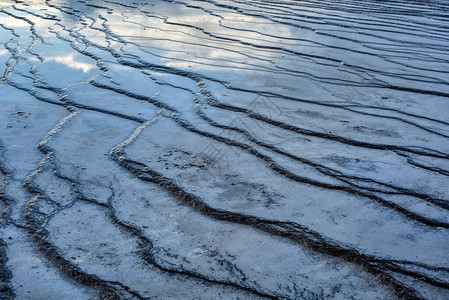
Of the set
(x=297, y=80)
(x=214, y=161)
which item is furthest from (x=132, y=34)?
(x=214, y=161)

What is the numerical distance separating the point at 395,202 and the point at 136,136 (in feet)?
3.94

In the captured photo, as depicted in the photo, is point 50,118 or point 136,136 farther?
point 50,118

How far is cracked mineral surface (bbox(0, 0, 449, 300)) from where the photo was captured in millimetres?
1489

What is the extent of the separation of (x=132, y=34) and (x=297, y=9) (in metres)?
2.67

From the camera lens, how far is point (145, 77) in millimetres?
3430

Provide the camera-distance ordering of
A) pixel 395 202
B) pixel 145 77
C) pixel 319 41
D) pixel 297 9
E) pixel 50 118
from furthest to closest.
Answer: pixel 297 9 < pixel 319 41 < pixel 145 77 < pixel 50 118 < pixel 395 202

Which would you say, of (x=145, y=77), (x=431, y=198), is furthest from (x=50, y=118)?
(x=431, y=198)

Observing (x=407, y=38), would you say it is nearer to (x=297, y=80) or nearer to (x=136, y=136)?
(x=297, y=80)

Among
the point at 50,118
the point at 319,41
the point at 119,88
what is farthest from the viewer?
the point at 319,41

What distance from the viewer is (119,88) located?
3176mm

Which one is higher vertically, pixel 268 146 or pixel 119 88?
pixel 268 146

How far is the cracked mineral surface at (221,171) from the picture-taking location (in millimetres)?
1489

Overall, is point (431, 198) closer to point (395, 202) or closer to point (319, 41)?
point (395, 202)

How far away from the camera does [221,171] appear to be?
6.89 ft
